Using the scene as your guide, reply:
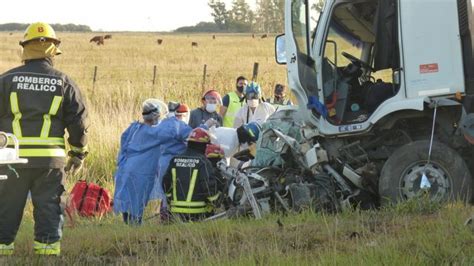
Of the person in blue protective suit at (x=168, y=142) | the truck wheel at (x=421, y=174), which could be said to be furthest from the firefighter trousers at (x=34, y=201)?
the truck wheel at (x=421, y=174)

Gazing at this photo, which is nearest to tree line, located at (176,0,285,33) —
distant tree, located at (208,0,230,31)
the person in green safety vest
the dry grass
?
distant tree, located at (208,0,230,31)

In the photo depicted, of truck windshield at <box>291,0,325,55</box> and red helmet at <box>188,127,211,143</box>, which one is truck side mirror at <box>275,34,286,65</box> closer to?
truck windshield at <box>291,0,325,55</box>

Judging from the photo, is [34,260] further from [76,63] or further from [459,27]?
[76,63]

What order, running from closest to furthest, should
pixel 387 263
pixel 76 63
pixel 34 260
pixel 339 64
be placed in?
pixel 387 263
pixel 34 260
pixel 339 64
pixel 76 63

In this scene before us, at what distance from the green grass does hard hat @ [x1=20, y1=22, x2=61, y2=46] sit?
1727 mm

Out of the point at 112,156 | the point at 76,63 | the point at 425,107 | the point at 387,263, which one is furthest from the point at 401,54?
the point at 76,63

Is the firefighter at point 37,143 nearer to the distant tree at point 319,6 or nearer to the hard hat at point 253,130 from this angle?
the hard hat at point 253,130

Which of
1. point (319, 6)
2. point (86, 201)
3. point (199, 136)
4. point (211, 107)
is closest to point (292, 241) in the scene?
point (199, 136)

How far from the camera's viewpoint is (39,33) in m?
6.61

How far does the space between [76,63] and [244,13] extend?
66956 millimetres

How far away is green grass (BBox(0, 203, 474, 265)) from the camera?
18.2ft

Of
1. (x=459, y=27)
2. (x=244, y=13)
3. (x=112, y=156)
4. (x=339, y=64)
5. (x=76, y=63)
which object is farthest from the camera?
(x=244, y=13)

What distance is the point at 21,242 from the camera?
7.17m

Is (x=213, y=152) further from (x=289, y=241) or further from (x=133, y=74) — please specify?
(x=133, y=74)
